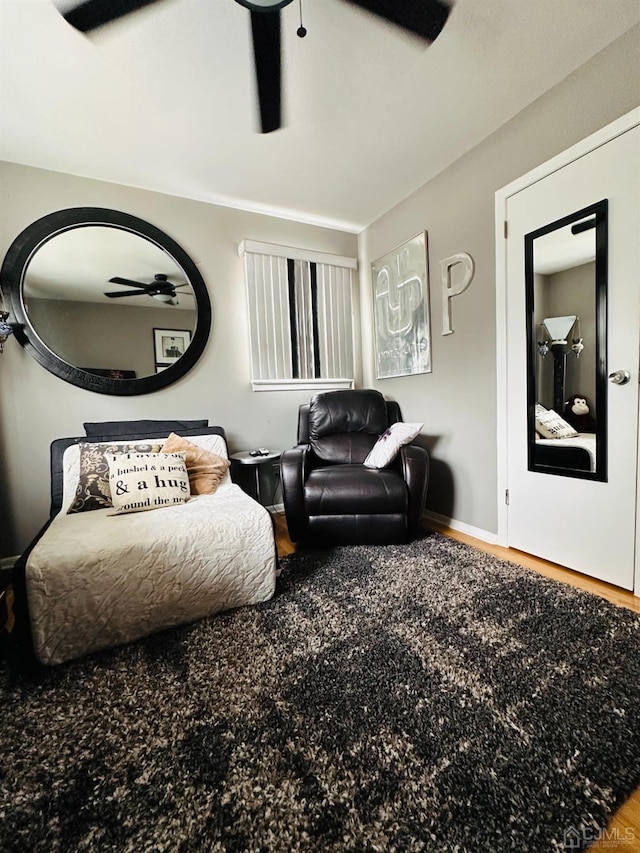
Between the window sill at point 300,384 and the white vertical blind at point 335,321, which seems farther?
the white vertical blind at point 335,321

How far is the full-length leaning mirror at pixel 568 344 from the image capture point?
156 centimetres

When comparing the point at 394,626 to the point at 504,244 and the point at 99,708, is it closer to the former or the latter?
the point at 99,708

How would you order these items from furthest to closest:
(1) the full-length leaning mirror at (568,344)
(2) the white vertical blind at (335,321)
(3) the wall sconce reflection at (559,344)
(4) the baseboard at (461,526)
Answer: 1. (2) the white vertical blind at (335,321)
2. (4) the baseboard at (461,526)
3. (3) the wall sconce reflection at (559,344)
4. (1) the full-length leaning mirror at (568,344)

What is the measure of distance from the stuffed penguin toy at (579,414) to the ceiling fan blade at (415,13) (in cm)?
176

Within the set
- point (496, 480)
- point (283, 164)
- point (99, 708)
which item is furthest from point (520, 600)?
point (283, 164)

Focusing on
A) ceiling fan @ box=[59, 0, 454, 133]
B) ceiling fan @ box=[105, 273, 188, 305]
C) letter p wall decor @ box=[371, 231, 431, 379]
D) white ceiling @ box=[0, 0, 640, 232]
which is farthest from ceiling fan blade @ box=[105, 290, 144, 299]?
letter p wall decor @ box=[371, 231, 431, 379]

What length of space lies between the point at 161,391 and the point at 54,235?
117cm

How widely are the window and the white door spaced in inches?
58.3

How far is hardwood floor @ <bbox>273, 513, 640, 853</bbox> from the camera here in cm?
67

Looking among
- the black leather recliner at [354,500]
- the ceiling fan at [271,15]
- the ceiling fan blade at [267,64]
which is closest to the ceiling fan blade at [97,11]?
the ceiling fan at [271,15]

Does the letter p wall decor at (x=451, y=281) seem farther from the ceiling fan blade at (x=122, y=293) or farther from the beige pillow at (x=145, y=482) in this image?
the ceiling fan blade at (x=122, y=293)

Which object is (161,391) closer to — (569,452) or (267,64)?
(267,64)

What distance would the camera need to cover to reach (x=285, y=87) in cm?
160

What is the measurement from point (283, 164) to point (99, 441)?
2.18m
